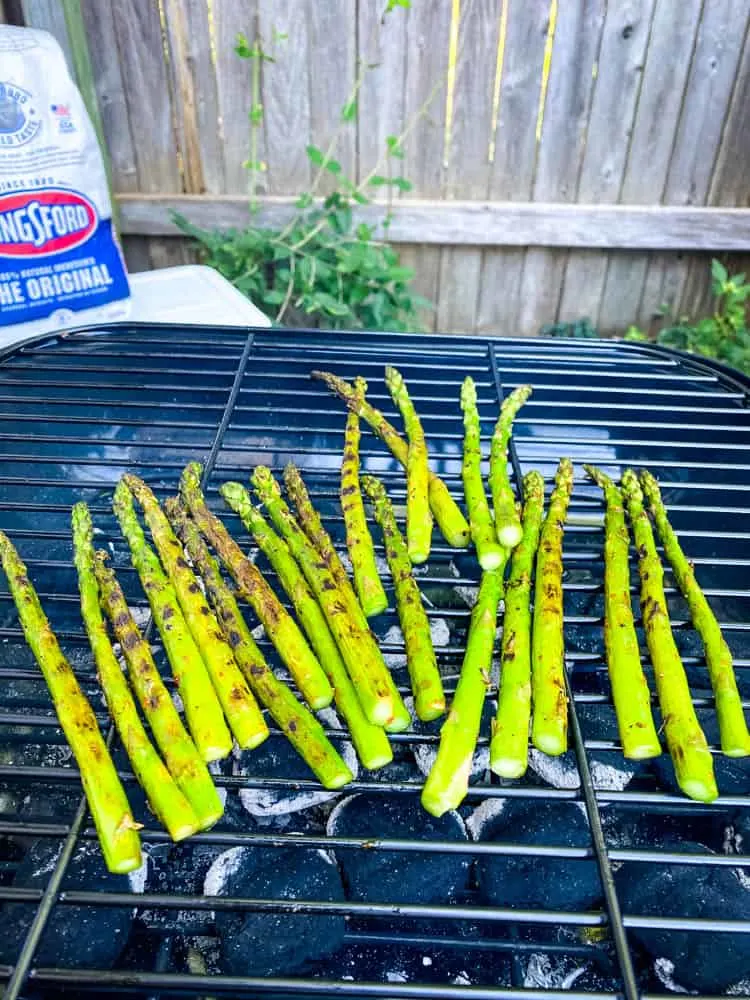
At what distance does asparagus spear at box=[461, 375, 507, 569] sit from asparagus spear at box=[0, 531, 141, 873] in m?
1.09

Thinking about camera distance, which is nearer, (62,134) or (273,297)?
(62,134)

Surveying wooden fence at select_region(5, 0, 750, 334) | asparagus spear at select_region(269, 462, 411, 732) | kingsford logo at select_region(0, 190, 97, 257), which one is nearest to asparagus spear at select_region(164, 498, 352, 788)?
asparagus spear at select_region(269, 462, 411, 732)

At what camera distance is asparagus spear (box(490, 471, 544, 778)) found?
61.9 inches

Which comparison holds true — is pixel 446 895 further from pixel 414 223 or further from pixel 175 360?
pixel 414 223

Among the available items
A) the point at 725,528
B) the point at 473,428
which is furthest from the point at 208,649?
the point at 725,528

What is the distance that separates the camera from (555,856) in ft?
4.60

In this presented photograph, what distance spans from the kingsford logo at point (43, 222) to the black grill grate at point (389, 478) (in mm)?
362

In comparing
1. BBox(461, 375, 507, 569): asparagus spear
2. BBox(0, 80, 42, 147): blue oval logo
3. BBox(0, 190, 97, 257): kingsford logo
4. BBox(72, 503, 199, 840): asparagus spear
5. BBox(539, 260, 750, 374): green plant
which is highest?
BBox(0, 80, 42, 147): blue oval logo

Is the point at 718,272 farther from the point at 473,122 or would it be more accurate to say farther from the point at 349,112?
the point at 349,112

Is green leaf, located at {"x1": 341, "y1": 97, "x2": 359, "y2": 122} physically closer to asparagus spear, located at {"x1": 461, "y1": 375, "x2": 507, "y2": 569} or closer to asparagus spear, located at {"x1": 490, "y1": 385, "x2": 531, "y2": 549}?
asparagus spear, located at {"x1": 461, "y1": 375, "x2": 507, "y2": 569}

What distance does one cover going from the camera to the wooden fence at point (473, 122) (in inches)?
176

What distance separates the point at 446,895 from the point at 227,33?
480 centimetres

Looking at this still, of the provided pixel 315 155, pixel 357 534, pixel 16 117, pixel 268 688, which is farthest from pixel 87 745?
pixel 315 155

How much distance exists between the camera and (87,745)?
1560 mm
